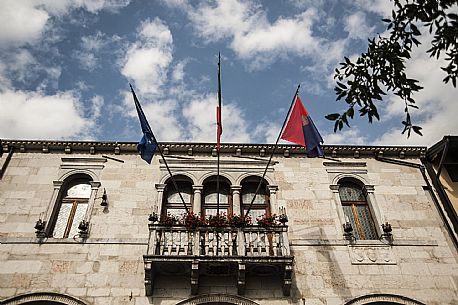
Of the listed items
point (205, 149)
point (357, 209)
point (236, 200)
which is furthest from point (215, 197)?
point (357, 209)

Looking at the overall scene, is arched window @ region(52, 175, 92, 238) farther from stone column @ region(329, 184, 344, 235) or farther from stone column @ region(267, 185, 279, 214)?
stone column @ region(329, 184, 344, 235)

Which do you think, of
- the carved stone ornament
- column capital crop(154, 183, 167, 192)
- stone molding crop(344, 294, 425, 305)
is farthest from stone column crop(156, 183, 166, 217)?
stone molding crop(344, 294, 425, 305)

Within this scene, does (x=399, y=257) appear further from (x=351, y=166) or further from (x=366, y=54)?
(x=366, y=54)

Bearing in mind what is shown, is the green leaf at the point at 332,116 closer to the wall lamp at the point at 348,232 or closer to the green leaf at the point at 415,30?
the green leaf at the point at 415,30

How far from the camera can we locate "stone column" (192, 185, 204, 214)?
1169 centimetres

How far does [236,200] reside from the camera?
12.0 m

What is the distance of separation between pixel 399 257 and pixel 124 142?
30.0 ft

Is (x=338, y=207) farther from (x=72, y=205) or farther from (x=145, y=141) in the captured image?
(x=72, y=205)

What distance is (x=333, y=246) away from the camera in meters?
11.0

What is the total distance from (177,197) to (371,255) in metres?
5.94

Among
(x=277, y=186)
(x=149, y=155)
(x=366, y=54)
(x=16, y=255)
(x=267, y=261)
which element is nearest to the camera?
(x=366, y=54)

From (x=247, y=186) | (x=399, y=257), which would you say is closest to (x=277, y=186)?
(x=247, y=186)

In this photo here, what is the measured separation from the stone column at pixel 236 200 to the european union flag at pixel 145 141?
2765 millimetres

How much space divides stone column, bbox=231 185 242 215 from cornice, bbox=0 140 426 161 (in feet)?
4.54
